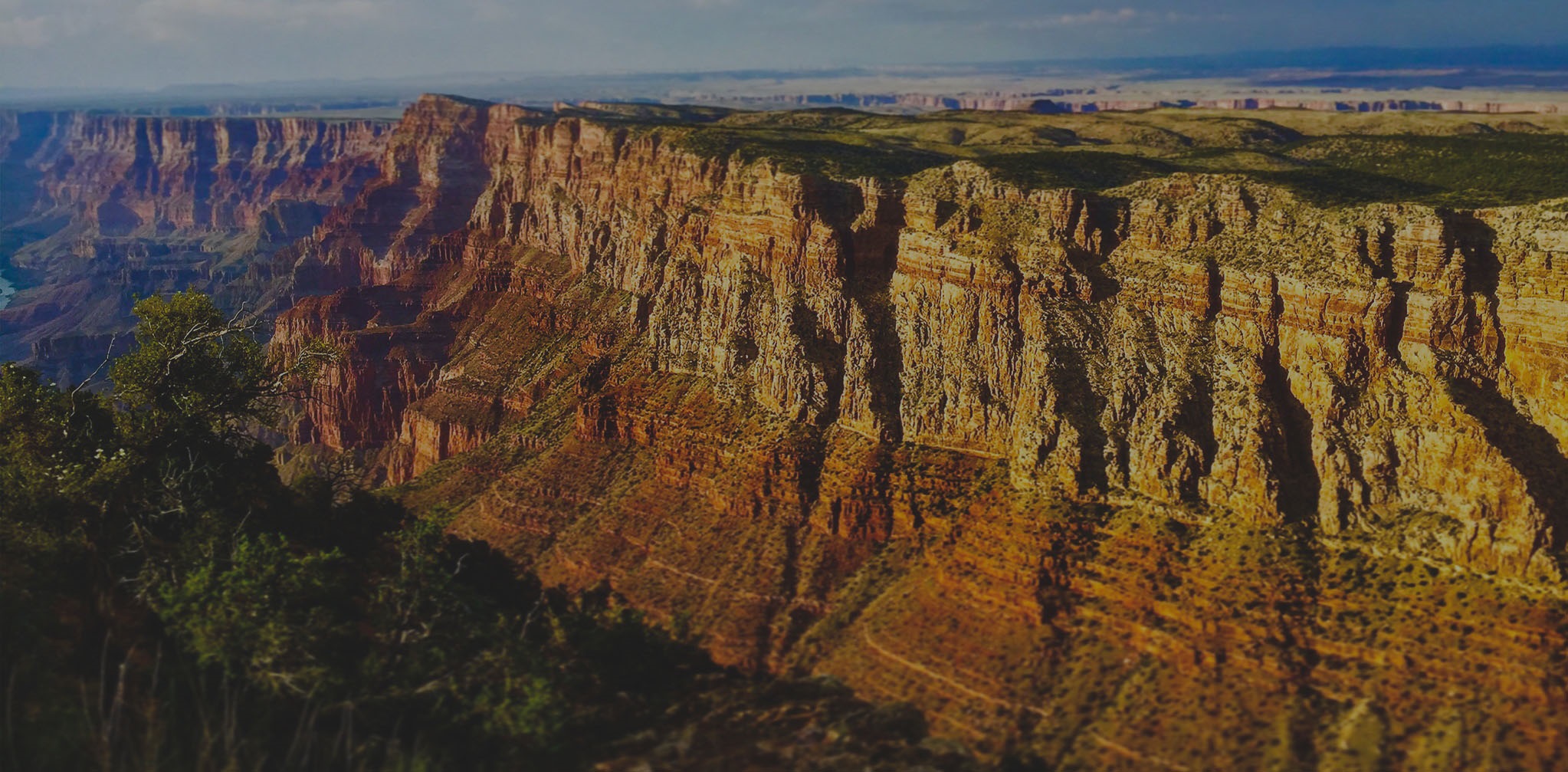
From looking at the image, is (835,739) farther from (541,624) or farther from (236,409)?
(236,409)

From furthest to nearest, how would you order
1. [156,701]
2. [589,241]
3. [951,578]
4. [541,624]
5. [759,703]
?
1. [589,241]
2. [951,578]
3. [541,624]
4. [759,703]
5. [156,701]

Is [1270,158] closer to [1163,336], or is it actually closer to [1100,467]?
[1163,336]

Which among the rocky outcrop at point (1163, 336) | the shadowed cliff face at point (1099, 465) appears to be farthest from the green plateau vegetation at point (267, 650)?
the rocky outcrop at point (1163, 336)

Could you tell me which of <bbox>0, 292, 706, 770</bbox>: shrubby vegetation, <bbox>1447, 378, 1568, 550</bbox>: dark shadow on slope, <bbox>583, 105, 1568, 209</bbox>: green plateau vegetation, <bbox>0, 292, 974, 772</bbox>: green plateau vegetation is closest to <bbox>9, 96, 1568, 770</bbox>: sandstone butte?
<bbox>1447, 378, 1568, 550</bbox>: dark shadow on slope

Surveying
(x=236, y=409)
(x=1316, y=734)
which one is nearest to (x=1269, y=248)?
(x=1316, y=734)

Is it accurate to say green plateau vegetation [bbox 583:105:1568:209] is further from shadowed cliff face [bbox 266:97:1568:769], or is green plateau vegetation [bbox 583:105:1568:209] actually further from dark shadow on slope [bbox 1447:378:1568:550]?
dark shadow on slope [bbox 1447:378:1568:550]

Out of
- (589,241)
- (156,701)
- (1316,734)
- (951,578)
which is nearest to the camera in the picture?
(156,701)

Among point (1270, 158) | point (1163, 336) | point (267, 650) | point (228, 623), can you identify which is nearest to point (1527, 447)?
point (1163, 336)
